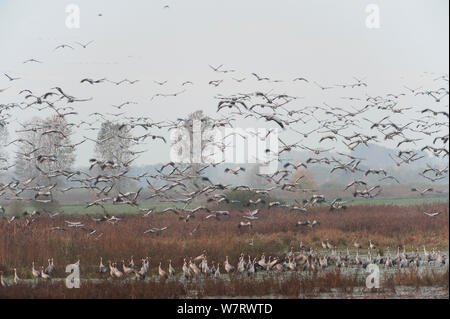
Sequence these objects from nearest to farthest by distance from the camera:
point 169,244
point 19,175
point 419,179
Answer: point 169,244, point 19,175, point 419,179

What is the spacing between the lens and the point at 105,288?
25438 mm

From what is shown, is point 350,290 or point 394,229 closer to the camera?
point 350,290

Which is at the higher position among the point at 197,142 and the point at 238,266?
the point at 197,142

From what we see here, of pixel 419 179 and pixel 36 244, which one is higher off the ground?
pixel 419 179

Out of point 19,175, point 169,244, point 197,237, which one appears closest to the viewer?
point 169,244

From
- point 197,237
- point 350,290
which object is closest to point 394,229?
point 197,237

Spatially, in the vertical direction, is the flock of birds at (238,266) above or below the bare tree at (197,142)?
below

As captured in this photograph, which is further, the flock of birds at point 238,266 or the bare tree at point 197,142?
the bare tree at point 197,142

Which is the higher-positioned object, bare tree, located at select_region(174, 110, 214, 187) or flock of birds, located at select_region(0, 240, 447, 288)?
bare tree, located at select_region(174, 110, 214, 187)

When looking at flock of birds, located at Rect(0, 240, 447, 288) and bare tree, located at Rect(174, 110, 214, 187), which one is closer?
flock of birds, located at Rect(0, 240, 447, 288)

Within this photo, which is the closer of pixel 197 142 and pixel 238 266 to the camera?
pixel 238 266
